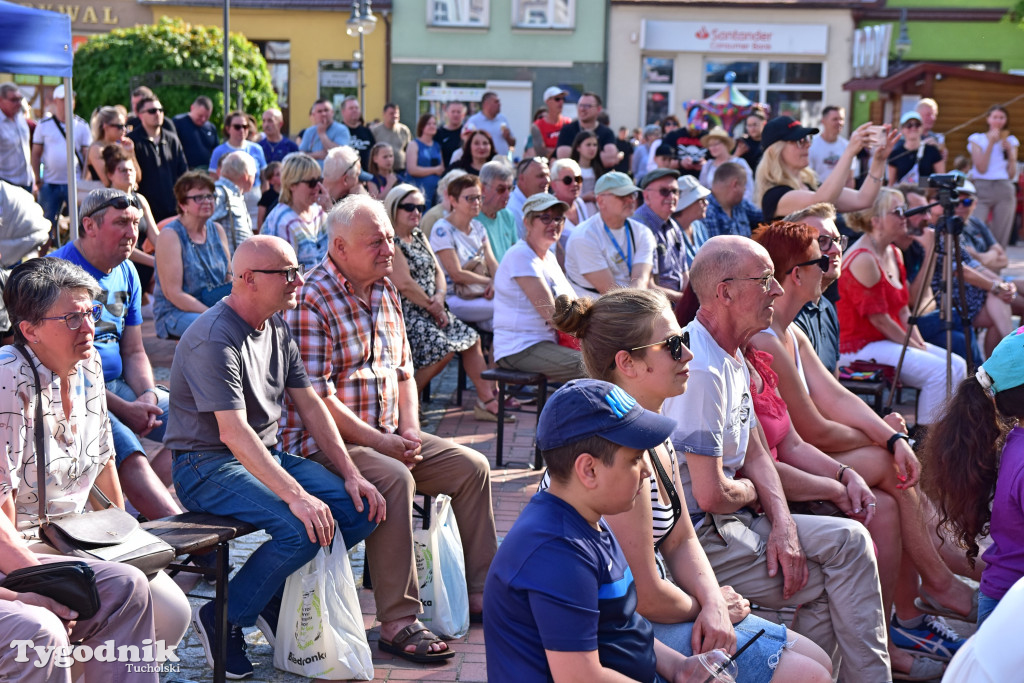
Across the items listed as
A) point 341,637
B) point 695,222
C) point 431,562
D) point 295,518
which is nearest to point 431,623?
point 431,562

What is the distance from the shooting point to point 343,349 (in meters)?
4.34

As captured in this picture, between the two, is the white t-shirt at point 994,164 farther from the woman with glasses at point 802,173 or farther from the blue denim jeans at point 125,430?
the blue denim jeans at point 125,430

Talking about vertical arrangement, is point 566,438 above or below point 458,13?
below

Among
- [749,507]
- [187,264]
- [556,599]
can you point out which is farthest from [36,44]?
[556,599]

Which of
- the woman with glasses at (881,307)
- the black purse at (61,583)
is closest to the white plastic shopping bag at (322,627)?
the black purse at (61,583)

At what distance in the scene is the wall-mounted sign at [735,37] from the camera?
2758 centimetres

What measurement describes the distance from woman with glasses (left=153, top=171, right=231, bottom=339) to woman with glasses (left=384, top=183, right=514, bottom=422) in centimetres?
107

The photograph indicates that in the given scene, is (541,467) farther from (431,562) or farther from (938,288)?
(938,288)

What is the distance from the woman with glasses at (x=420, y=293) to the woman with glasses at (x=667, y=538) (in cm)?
365

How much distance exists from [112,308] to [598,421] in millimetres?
3125

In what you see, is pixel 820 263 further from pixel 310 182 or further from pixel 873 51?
pixel 873 51

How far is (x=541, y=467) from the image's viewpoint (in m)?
6.27

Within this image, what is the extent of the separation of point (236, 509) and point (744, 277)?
1.87 metres

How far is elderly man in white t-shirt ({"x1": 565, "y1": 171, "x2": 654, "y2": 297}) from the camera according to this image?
690 centimetres
